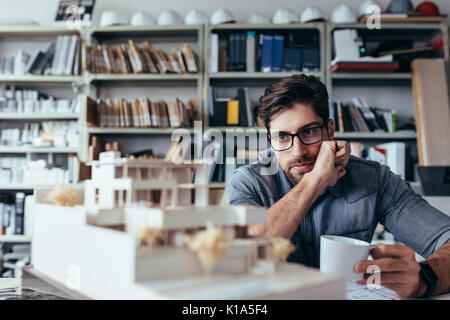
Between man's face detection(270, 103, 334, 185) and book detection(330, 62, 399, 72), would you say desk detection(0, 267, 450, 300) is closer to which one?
man's face detection(270, 103, 334, 185)

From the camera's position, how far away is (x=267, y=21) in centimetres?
304

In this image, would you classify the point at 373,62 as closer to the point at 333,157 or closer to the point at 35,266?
the point at 333,157

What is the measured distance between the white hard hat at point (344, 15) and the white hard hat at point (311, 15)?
11 cm

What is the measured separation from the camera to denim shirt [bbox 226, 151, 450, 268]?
1.11 meters

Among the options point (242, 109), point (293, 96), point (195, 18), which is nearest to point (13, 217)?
point (242, 109)

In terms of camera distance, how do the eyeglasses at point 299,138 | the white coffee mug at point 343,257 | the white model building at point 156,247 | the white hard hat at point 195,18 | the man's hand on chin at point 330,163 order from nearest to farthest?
the white model building at point 156,247, the white coffee mug at point 343,257, the man's hand on chin at point 330,163, the eyeglasses at point 299,138, the white hard hat at point 195,18

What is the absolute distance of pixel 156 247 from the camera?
431 millimetres

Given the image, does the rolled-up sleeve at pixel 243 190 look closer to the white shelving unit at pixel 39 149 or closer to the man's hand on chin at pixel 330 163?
the man's hand on chin at pixel 330 163

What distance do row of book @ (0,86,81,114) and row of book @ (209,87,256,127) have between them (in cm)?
107

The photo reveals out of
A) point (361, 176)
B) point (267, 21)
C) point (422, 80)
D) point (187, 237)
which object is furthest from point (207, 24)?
point (187, 237)

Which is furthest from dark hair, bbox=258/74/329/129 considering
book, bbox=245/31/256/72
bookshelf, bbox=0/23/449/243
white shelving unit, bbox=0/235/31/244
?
white shelving unit, bbox=0/235/31/244

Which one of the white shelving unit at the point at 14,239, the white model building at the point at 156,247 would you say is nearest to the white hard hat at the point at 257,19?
the white shelving unit at the point at 14,239

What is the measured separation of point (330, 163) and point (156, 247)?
24.6 inches

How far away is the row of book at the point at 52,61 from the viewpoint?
307cm
